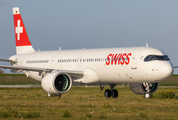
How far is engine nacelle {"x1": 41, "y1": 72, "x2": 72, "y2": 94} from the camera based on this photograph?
87.8ft

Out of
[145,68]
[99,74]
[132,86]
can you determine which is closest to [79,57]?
[99,74]

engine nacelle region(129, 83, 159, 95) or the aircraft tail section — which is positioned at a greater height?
the aircraft tail section

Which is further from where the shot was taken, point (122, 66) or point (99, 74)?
point (99, 74)

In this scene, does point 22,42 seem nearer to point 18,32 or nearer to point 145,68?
point 18,32

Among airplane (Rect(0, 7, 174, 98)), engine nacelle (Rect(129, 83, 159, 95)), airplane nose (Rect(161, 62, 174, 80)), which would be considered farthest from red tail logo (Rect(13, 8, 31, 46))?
airplane nose (Rect(161, 62, 174, 80))

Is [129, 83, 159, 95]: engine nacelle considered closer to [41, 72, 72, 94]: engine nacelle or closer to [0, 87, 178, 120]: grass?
[0, 87, 178, 120]: grass

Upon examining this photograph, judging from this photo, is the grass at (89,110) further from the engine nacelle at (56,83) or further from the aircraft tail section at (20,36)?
the aircraft tail section at (20,36)

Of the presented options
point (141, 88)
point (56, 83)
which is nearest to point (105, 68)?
point (141, 88)

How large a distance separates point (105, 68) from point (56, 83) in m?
4.38

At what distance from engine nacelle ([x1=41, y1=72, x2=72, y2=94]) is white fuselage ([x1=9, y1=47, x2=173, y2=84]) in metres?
1.86

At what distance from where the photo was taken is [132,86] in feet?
97.3

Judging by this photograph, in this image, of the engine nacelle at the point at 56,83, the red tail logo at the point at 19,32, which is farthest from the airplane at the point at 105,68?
the red tail logo at the point at 19,32

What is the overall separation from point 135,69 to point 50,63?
10781 mm

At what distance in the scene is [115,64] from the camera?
88.4 feet
